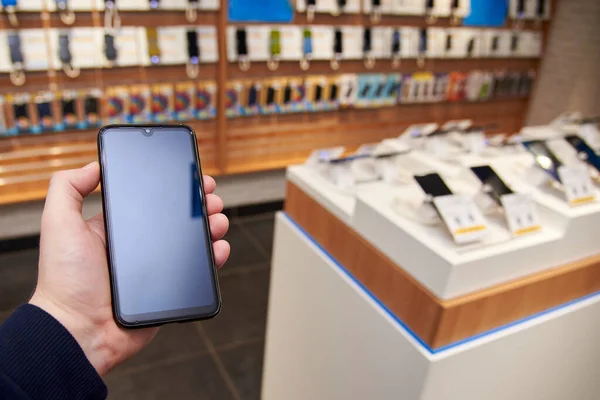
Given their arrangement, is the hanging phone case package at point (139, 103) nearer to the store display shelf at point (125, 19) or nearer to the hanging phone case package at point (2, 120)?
the store display shelf at point (125, 19)

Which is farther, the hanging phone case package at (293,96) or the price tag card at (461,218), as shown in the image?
the hanging phone case package at (293,96)

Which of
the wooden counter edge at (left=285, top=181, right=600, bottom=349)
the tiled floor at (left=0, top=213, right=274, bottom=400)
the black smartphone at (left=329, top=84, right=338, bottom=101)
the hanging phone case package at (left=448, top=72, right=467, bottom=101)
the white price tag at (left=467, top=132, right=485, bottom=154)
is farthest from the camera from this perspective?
the hanging phone case package at (left=448, top=72, right=467, bottom=101)

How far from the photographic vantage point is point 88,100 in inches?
112

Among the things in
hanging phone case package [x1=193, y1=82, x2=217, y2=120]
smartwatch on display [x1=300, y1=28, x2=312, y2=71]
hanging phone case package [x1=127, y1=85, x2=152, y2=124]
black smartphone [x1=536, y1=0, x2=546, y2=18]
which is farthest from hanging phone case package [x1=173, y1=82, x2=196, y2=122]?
black smartphone [x1=536, y1=0, x2=546, y2=18]

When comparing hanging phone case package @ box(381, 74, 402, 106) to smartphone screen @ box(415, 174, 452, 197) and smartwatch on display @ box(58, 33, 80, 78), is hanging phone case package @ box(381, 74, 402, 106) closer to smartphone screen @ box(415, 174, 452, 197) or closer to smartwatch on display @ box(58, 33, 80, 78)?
smartwatch on display @ box(58, 33, 80, 78)

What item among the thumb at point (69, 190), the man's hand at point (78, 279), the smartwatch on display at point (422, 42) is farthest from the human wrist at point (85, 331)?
the smartwatch on display at point (422, 42)

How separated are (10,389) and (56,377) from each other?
0.10m

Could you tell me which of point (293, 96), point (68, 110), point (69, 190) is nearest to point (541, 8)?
point (293, 96)

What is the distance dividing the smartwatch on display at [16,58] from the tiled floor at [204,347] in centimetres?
105

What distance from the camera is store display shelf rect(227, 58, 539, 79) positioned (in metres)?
3.32

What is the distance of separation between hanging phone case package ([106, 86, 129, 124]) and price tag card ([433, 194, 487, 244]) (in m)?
2.21

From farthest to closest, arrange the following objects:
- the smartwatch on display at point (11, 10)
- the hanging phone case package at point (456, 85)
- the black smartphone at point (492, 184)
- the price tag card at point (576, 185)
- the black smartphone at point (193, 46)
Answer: the hanging phone case package at point (456, 85) < the black smartphone at point (193, 46) < the smartwatch on display at point (11, 10) < the price tag card at point (576, 185) < the black smartphone at point (492, 184)

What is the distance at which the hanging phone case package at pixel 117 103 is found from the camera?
2.91 metres

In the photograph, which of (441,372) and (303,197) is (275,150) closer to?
(303,197)
